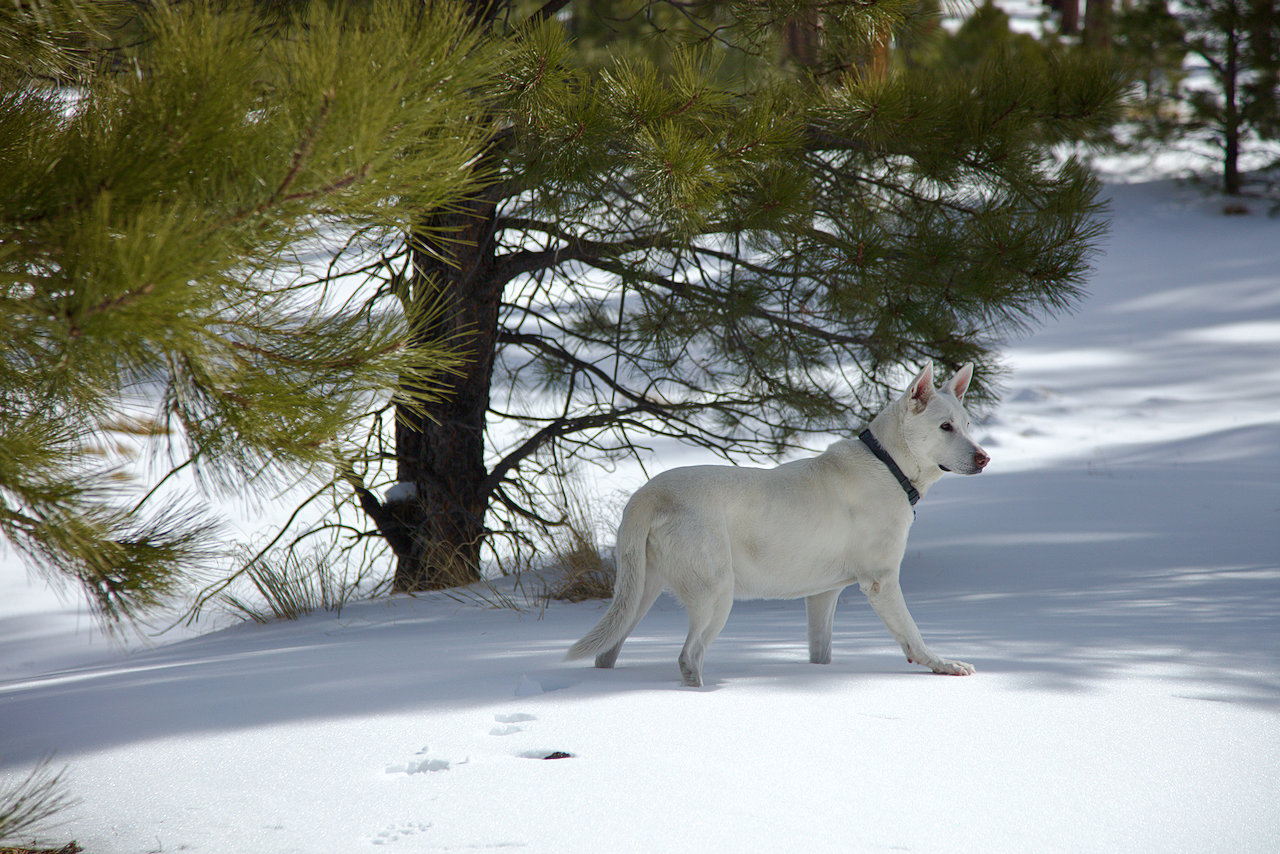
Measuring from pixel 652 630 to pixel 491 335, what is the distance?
6.37ft

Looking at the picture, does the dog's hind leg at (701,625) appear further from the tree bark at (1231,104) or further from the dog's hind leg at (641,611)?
the tree bark at (1231,104)

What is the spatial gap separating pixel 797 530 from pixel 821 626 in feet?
1.32

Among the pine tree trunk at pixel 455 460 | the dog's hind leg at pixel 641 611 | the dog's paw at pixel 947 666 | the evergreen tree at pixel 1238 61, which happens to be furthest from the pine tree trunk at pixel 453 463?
the evergreen tree at pixel 1238 61

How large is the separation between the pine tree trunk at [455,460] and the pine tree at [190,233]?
292 cm

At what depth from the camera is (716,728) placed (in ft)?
8.20

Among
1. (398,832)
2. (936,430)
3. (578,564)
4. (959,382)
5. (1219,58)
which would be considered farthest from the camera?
(1219,58)

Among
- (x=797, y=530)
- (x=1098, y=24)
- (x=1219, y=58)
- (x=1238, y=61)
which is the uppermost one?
(x=1098, y=24)

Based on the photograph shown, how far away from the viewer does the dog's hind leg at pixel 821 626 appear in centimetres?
338

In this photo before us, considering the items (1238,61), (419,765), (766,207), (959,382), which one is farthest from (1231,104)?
(419,765)

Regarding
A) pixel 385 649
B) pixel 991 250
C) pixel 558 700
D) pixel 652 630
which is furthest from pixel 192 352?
pixel 991 250

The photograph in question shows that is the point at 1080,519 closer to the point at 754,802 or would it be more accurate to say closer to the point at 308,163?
the point at 754,802

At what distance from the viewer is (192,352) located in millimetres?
1900

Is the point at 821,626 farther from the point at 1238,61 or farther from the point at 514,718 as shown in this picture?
the point at 1238,61

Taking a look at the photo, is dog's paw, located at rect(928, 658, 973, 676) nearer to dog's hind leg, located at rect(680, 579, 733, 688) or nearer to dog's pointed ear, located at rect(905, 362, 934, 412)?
dog's hind leg, located at rect(680, 579, 733, 688)
